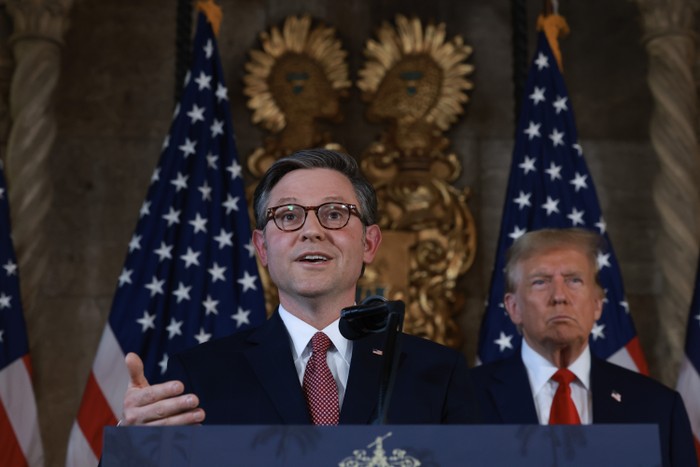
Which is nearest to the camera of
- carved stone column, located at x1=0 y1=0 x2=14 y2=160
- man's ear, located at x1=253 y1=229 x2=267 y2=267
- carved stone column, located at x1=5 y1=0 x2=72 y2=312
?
man's ear, located at x1=253 y1=229 x2=267 y2=267

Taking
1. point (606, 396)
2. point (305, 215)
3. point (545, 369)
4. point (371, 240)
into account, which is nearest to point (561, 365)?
point (545, 369)

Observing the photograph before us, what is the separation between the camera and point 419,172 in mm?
5844

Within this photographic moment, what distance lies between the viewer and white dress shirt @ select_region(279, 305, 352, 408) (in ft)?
8.07

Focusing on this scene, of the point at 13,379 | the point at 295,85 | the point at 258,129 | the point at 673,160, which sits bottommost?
the point at 13,379

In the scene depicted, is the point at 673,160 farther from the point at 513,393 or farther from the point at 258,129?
the point at 513,393

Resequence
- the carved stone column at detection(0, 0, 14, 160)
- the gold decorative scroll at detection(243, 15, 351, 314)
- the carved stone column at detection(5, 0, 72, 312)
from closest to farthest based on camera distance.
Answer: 1. the carved stone column at detection(5, 0, 72, 312)
2. the carved stone column at detection(0, 0, 14, 160)
3. the gold decorative scroll at detection(243, 15, 351, 314)

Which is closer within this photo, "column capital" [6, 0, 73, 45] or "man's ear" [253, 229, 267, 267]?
"man's ear" [253, 229, 267, 267]

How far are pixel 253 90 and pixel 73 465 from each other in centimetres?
214

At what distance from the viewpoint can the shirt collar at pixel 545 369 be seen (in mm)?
Answer: 3623

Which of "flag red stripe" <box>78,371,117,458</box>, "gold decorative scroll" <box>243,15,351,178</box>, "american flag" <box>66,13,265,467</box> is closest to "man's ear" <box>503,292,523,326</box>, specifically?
"american flag" <box>66,13,265,467</box>

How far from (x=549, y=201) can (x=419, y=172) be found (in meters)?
0.83

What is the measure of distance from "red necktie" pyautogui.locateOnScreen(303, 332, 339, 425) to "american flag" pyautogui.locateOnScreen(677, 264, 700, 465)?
114 inches

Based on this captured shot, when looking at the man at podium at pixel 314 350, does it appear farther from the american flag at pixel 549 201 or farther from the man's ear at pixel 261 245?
the american flag at pixel 549 201

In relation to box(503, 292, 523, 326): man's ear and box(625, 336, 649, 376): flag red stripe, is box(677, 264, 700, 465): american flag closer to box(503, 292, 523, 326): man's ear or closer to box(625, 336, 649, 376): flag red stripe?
box(625, 336, 649, 376): flag red stripe
